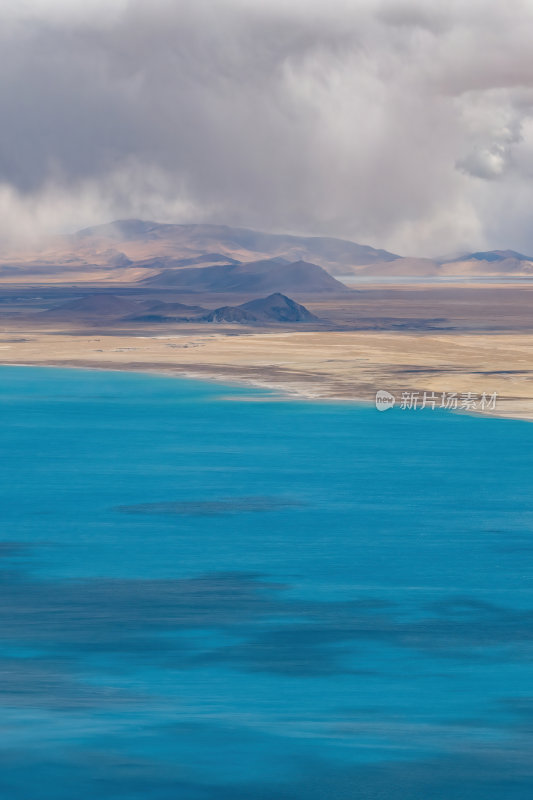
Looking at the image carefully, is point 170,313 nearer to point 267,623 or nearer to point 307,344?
point 307,344

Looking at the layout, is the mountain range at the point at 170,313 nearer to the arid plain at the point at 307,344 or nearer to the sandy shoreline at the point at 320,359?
the arid plain at the point at 307,344

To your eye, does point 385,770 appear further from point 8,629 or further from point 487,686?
point 8,629

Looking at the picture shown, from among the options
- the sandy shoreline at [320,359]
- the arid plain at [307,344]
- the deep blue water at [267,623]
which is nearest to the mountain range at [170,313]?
the arid plain at [307,344]

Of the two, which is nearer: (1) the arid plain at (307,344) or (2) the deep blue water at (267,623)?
(2) the deep blue water at (267,623)

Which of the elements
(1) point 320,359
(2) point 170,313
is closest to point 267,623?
(1) point 320,359

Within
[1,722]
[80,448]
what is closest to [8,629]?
[1,722]

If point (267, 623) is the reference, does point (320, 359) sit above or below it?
above
